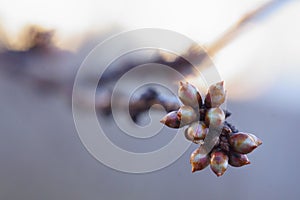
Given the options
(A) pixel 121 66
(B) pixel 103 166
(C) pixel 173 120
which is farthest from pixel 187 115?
(B) pixel 103 166

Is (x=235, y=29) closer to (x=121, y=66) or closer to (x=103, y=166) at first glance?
(x=121, y=66)

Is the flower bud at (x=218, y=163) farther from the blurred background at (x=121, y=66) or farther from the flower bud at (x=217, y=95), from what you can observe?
the blurred background at (x=121, y=66)

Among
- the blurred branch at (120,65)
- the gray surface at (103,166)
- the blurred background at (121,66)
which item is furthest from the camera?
the gray surface at (103,166)

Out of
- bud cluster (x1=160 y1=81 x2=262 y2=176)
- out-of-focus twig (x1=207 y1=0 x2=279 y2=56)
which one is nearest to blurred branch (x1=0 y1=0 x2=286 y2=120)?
out-of-focus twig (x1=207 y1=0 x2=279 y2=56)

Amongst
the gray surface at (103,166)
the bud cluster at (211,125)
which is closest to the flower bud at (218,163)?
the bud cluster at (211,125)

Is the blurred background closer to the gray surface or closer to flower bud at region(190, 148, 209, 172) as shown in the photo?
the gray surface

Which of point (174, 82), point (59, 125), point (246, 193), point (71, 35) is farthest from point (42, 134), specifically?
point (246, 193)
